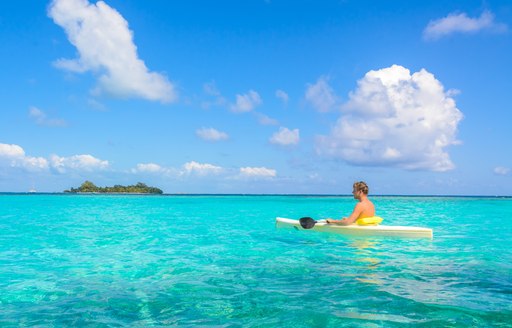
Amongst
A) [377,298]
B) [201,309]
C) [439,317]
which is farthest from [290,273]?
[439,317]

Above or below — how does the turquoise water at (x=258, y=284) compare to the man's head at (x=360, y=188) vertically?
below

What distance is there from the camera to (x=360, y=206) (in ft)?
49.6

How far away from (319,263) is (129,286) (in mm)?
4598

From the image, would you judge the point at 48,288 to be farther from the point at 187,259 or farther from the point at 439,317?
the point at 439,317

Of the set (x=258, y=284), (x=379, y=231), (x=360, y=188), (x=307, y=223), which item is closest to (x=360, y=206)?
(x=360, y=188)

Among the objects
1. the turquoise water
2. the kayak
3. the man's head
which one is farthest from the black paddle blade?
the man's head

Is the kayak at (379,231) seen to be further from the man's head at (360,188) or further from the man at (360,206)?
the man's head at (360,188)

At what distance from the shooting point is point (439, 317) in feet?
18.9

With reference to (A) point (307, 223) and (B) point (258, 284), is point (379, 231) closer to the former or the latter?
(A) point (307, 223)

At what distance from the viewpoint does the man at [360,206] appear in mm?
14680

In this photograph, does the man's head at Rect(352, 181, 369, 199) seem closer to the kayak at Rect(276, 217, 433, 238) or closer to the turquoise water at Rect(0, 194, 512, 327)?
the kayak at Rect(276, 217, 433, 238)

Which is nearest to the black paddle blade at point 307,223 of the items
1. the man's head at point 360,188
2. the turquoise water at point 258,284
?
the turquoise water at point 258,284

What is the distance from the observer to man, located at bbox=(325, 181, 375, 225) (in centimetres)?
1468

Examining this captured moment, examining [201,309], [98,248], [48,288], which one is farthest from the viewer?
[98,248]
